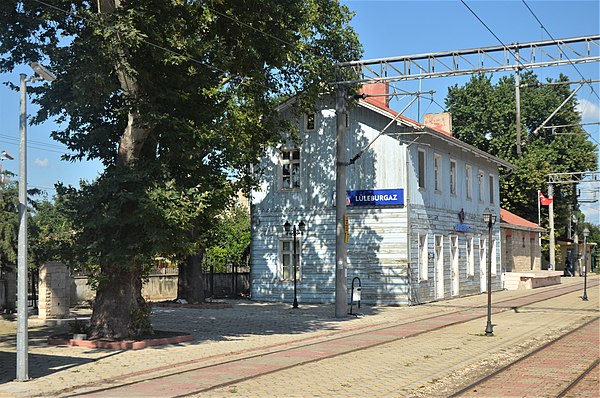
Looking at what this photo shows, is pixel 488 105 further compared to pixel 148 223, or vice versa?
pixel 488 105

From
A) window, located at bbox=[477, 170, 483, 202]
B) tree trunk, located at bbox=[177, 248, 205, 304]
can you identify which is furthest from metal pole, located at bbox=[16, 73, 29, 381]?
window, located at bbox=[477, 170, 483, 202]

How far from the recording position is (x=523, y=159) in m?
64.9

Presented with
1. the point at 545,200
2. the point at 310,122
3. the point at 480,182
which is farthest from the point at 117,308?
the point at 545,200

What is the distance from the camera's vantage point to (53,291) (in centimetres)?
2361

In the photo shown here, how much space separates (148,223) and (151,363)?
3477mm

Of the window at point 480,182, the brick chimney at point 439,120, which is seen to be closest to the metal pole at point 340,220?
the window at point 480,182

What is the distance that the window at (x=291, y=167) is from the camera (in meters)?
33.9

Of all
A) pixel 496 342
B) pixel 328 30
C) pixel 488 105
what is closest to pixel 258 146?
pixel 328 30

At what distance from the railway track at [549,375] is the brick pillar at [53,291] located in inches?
566

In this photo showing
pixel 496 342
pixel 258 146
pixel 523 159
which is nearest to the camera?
pixel 496 342

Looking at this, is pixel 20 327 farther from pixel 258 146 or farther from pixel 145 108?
pixel 258 146

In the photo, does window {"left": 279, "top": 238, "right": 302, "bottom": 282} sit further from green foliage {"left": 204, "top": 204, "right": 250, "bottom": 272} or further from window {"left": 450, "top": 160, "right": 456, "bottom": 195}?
green foliage {"left": 204, "top": 204, "right": 250, "bottom": 272}

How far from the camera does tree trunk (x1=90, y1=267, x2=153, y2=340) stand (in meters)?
17.9

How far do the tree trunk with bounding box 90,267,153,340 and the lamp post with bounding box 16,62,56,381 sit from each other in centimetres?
484
